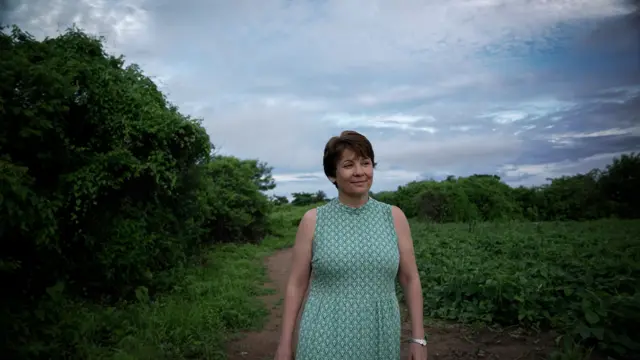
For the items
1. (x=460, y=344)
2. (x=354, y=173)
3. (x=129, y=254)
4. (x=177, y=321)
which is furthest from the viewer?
(x=129, y=254)

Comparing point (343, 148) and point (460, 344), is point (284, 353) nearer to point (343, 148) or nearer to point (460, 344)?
point (343, 148)

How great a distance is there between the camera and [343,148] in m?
2.26

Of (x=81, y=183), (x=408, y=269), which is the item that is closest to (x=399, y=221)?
(x=408, y=269)

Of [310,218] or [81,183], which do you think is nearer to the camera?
[310,218]

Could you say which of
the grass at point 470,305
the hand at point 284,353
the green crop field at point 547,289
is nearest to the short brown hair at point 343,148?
the hand at point 284,353

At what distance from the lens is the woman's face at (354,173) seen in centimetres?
225

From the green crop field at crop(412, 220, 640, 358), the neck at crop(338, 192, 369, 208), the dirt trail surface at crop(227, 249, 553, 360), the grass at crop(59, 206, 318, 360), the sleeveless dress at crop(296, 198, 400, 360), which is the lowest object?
the dirt trail surface at crop(227, 249, 553, 360)

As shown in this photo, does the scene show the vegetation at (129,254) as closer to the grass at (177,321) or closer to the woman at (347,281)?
the grass at (177,321)

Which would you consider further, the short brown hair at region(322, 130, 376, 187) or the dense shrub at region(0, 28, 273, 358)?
the dense shrub at region(0, 28, 273, 358)

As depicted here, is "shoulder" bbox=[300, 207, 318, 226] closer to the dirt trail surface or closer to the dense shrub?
the dense shrub

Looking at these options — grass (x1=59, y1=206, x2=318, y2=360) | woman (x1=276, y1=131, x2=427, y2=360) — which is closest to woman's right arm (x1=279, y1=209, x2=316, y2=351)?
woman (x1=276, y1=131, x2=427, y2=360)

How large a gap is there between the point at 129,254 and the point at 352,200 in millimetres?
4619

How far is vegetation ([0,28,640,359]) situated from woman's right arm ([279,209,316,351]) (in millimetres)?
2465

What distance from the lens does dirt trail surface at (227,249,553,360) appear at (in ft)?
15.2
